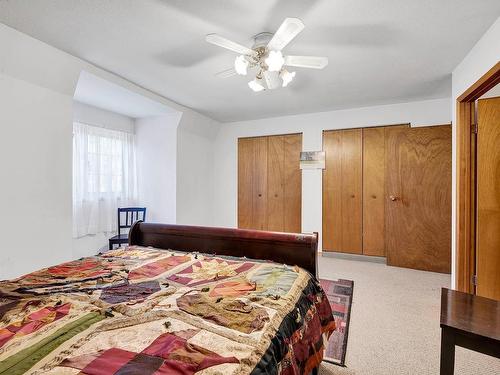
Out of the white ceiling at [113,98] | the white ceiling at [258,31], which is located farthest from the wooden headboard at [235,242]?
the white ceiling at [113,98]

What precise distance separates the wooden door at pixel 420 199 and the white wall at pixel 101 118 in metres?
4.16

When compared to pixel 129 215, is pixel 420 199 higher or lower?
higher

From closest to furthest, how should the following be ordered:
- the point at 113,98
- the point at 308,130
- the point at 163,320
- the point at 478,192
A: the point at 163,320
the point at 478,192
the point at 113,98
the point at 308,130

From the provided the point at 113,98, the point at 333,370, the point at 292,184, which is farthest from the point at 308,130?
the point at 333,370

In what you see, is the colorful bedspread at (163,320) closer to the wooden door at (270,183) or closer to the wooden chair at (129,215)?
the wooden chair at (129,215)

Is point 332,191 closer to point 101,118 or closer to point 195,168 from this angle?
point 195,168

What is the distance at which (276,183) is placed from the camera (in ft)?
15.1

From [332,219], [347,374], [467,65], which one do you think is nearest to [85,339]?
[347,374]

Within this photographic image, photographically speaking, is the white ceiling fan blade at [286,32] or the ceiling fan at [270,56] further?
the ceiling fan at [270,56]

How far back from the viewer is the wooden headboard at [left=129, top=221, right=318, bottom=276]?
1.68m

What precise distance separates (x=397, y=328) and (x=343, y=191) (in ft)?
7.74

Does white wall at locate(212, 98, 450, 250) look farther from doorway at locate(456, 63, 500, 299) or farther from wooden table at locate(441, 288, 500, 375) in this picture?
wooden table at locate(441, 288, 500, 375)

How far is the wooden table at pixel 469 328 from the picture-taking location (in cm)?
100

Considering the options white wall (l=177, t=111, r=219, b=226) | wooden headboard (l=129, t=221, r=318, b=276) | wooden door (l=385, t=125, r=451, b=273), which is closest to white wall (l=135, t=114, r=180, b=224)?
white wall (l=177, t=111, r=219, b=226)
